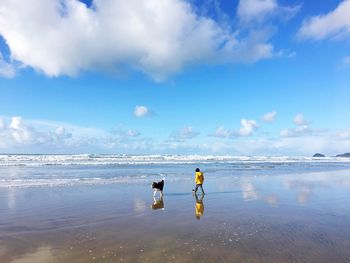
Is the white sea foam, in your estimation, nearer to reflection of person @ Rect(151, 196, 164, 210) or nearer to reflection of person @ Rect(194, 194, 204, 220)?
reflection of person @ Rect(151, 196, 164, 210)

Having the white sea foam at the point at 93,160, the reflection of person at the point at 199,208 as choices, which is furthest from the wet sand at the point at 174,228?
the white sea foam at the point at 93,160

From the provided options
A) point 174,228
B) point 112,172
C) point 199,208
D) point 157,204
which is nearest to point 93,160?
point 112,172

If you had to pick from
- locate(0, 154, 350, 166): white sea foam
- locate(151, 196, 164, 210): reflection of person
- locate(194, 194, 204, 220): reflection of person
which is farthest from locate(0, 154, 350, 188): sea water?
locate(194, 194, 204, 220): reflection of person

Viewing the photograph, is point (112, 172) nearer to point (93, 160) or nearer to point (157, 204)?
point (157, 204)

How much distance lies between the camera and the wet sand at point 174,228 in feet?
25.6

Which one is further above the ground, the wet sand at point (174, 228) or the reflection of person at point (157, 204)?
the reflection of person at point (157, 204)

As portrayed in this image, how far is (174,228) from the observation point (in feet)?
34.1

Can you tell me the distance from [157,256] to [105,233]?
2.76 m

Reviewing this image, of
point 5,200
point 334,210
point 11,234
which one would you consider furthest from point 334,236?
point 5,200

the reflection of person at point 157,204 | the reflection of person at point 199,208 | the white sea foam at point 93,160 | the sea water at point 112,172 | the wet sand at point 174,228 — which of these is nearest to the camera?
the wet sand at point 174,228

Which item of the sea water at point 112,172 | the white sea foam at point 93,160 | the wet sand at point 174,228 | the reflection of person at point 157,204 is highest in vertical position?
the white sea foam at point 93,160

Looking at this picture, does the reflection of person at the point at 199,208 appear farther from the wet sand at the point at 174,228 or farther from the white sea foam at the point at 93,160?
the white sea foam at the point at 93,160

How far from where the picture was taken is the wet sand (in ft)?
25.6

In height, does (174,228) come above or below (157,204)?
below
